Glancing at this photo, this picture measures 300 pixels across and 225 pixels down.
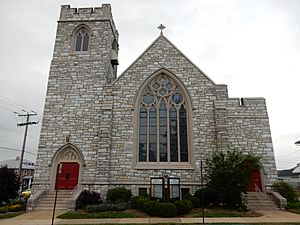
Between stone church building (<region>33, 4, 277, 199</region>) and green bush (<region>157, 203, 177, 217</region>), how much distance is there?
4.29m

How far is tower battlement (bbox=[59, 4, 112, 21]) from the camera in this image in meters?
19.7

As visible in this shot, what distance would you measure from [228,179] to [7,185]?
13.2 m

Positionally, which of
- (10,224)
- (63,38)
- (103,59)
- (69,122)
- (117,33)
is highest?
(117,33)

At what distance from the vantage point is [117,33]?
23.3m

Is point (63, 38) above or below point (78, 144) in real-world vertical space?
above

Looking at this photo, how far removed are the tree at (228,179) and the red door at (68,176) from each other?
335 inches

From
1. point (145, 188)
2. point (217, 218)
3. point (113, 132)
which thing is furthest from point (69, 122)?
point (217, 218)

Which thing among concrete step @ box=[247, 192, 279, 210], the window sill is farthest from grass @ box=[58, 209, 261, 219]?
the window sill

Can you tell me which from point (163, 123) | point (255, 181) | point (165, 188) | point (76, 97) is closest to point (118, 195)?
point (165, 188)

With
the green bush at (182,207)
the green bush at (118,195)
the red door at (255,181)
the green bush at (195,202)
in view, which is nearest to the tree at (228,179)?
the green bush at (195,202)

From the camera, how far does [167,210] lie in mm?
10375

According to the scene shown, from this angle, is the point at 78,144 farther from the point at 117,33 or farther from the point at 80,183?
the point at 117,33

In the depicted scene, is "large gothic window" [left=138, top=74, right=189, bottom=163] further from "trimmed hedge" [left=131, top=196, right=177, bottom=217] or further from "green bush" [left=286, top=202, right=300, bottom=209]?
"green bush" [left=286, top=202, right=300, bottom=209]

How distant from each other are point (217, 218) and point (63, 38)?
1729 cm
